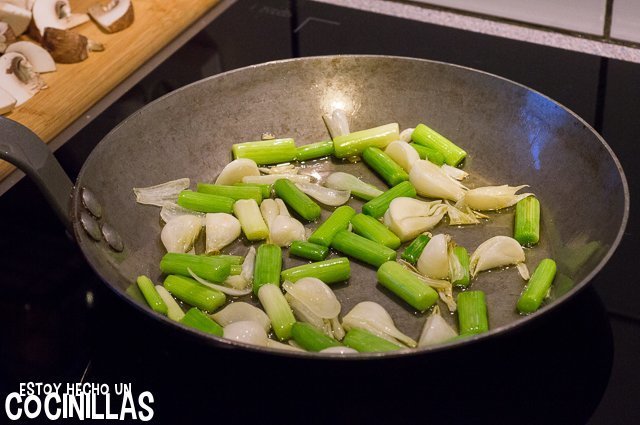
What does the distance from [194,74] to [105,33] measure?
0.63ft

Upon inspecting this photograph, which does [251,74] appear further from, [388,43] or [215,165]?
[388,43]

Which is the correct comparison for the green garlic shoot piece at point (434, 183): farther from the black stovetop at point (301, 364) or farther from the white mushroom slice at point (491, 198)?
the black stovetop at point (301, 364)

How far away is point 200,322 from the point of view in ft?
2.92

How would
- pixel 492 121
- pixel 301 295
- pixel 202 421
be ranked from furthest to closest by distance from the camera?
pixel 492 121 < pixel 301 295 < pixel 202 421

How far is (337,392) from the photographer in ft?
2.74

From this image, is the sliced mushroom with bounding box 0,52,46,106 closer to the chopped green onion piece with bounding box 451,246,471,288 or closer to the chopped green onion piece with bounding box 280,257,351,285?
the chopped green onion piece with bounding box 280,257,351,285

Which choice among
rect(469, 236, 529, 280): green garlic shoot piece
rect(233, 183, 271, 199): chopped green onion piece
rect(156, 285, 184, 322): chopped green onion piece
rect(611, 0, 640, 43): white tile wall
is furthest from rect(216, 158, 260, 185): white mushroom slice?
rect(611, 0, 640, 43): white tile wall

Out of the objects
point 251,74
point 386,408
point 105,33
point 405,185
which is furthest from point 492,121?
point 105,33

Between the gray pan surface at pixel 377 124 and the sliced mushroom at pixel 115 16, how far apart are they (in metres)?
0.38

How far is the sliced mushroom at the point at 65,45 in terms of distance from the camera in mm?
1394

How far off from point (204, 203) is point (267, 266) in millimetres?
165

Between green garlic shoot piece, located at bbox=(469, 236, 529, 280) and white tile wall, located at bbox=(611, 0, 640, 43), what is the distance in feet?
2.00

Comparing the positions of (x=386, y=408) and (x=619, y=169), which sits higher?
(x=619, y=169)

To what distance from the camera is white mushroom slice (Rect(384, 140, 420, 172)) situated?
1.15 metres
